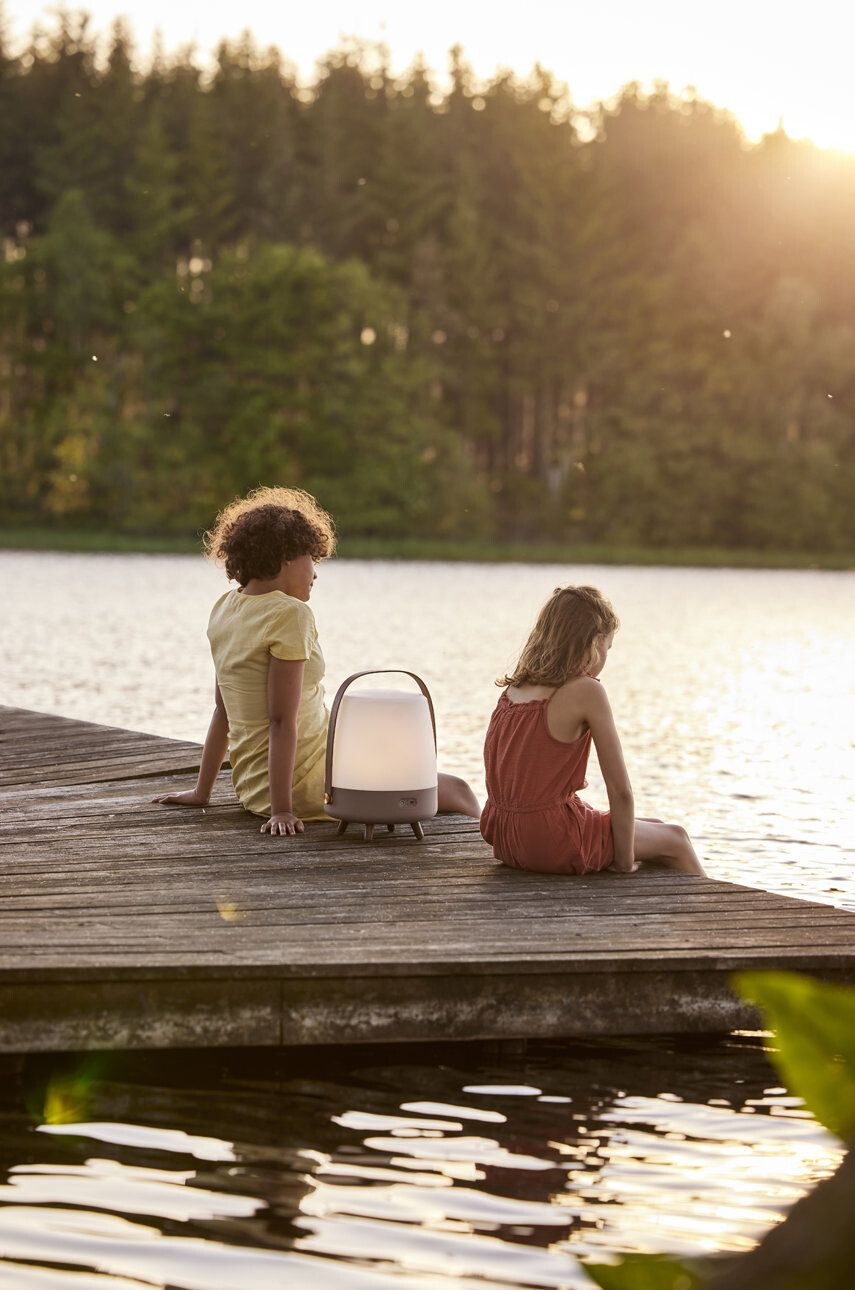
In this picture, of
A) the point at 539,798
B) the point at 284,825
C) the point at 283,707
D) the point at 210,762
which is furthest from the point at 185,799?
the point at 539,798

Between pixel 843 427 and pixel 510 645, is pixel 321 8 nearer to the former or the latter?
pixel 843 427

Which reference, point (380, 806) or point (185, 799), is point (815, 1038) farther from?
point (185, 799)

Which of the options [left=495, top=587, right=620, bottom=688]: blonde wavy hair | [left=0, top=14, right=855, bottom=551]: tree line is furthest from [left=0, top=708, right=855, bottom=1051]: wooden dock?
[left=0, top=14, right=855, bottom=551]: tree line

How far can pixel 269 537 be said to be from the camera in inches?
210

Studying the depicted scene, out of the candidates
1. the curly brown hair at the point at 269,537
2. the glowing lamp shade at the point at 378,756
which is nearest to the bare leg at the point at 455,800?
the glowing lamp shade at the point at 378,756

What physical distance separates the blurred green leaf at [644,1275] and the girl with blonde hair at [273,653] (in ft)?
15.7

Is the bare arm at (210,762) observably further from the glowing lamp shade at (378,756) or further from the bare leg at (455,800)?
the bare leg at (455,800)

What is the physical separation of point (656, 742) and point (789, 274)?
5287cm

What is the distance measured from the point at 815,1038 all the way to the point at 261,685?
16.3 ft

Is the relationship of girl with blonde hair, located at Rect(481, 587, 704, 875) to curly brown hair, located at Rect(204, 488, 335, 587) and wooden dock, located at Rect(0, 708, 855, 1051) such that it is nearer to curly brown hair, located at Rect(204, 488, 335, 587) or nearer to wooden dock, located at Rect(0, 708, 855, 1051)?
wooden dock, located at Rect(0, 708, 855, 1051)

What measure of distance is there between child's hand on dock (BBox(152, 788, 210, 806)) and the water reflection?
188cm

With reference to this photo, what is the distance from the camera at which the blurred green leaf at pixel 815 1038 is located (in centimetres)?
52

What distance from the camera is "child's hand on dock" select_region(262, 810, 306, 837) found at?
18.3ft

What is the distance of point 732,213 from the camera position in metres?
65.0
